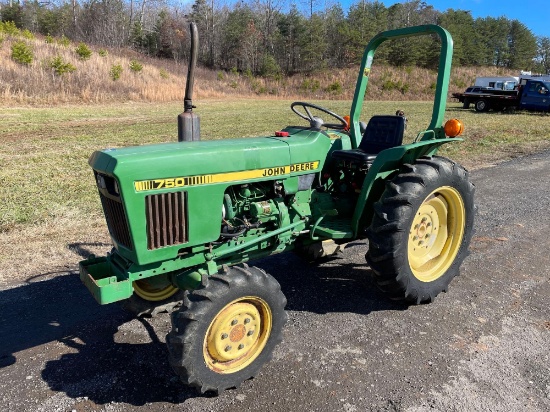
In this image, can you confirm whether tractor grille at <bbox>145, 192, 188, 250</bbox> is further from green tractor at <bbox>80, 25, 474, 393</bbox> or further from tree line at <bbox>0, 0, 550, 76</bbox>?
tree line at <bbox>0, 0, 550, 76</bbox>

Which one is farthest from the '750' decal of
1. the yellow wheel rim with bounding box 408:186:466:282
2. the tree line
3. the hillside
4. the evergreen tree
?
the evergreen tree

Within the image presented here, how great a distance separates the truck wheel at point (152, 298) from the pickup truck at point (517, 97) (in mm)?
21986

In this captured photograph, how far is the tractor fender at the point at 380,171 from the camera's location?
3.31 meters

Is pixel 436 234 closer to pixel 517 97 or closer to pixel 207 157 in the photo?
pixel 207 157

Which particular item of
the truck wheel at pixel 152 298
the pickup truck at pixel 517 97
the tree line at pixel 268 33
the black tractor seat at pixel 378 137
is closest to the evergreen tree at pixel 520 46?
the tree line at pixel 268 33

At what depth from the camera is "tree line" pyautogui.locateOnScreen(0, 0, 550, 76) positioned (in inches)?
1777

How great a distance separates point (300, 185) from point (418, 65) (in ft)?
153

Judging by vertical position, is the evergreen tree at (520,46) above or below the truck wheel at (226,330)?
above

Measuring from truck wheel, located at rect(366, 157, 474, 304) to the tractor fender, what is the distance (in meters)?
0.10

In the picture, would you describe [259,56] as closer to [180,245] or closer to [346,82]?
[346,82]

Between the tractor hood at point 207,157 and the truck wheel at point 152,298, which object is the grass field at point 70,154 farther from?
the tractor hood at point 207,157

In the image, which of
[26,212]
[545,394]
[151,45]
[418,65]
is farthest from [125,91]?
[418,65]

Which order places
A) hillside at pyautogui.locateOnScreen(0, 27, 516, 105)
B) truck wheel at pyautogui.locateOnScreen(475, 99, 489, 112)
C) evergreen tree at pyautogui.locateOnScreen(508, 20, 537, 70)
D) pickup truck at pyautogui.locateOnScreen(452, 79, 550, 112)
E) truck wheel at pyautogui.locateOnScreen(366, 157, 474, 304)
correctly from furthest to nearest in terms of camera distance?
evergreen tree at pyautogui.locateOnScreen(508, 20, 537, 70) < truck wheel at pyautogui.locateOnScreen(475, 99, 489, 112) < pickup truck at pyautogui.locateOnScreen(452, 79, 550, 112) < hillside at pyautogui.locateOnScreen(0, 27, 516, 105) < truck wheel at pyautogui.locateOnScreen(366, 157, 474, 304)

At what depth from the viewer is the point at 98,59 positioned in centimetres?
2533
